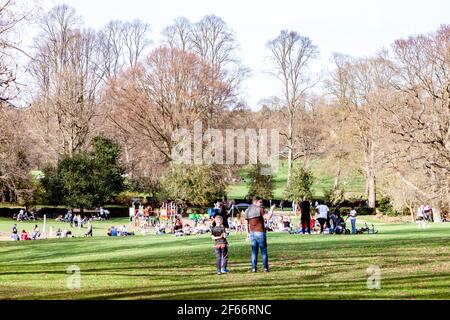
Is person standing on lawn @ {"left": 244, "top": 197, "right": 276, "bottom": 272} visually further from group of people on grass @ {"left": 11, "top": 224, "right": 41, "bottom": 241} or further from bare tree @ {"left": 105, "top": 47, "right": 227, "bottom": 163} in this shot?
bare tree @ {"left": 105, "top": 47, "right": 227, "bottom": 163}

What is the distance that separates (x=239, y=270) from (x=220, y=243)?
1.27m

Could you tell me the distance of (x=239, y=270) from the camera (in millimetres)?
17688

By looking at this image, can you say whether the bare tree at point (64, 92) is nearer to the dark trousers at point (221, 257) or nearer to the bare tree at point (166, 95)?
the bare tree at point (166, 95)

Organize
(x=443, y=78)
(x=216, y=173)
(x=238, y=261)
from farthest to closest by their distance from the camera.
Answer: (x=216, y=173) < (x=443, y=78) < (x=238, y=261)

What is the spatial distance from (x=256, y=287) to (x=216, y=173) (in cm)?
4526

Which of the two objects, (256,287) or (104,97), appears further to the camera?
(104,97)

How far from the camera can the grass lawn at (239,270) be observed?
13602 mm

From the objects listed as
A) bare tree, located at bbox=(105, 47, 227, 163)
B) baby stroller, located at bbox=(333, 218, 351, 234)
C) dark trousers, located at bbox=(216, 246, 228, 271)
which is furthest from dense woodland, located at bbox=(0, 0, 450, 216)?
dark trousers, located at bbox=(216, 246, 228, 271)

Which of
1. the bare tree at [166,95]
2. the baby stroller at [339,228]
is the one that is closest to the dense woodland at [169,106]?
the bare tree at [166,95]

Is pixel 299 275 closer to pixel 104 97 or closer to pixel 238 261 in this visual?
pixel 238 261

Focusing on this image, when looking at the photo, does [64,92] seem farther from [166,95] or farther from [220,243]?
[220,243]

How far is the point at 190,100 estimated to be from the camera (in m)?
60.7

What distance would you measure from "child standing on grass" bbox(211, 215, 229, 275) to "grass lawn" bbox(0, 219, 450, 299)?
33 cm
